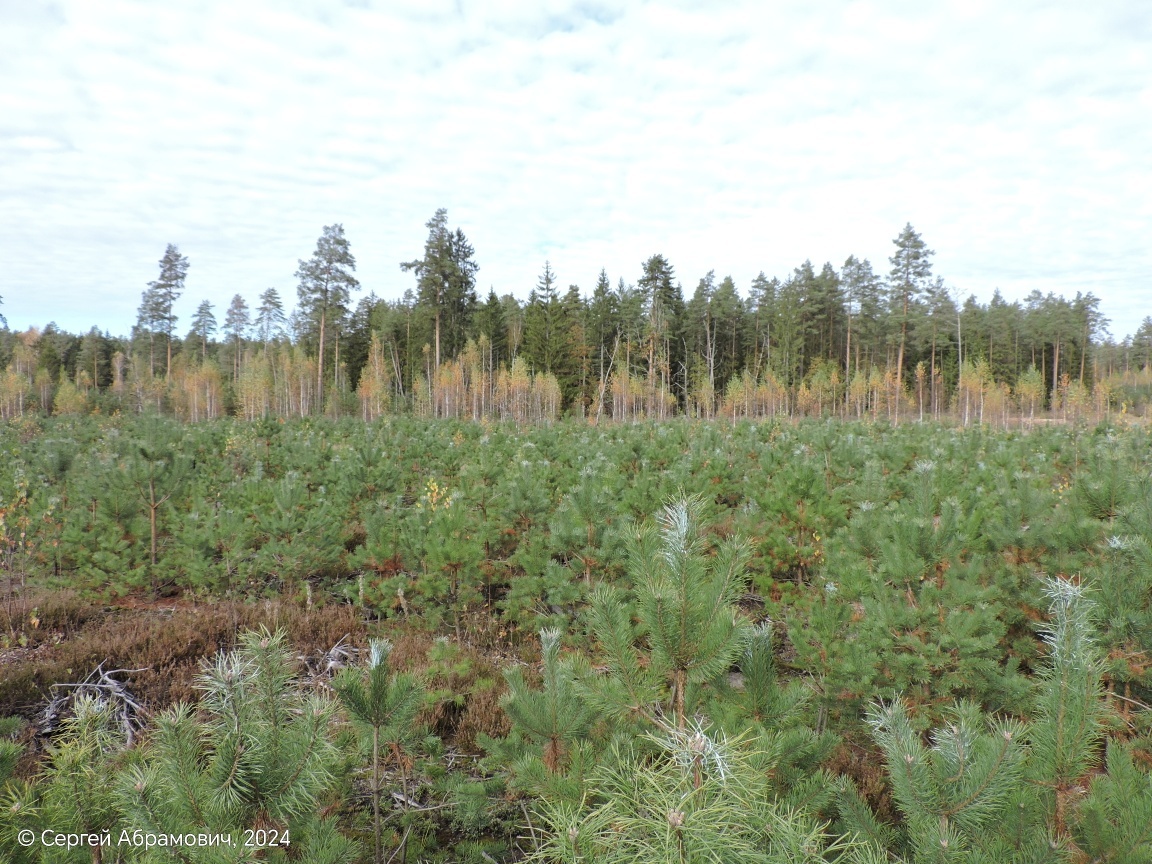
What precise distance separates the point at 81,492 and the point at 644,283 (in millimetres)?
45593

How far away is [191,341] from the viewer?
70.9m

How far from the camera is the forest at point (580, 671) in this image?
1626 millimetres

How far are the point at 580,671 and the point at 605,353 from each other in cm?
5349

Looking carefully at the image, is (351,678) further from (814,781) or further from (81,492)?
(81,492)

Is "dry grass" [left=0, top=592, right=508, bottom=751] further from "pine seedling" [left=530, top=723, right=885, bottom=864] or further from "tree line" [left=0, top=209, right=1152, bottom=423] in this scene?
"tree line" [left=0, top=209, right=1152, bottom=423]

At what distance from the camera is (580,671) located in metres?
2.33

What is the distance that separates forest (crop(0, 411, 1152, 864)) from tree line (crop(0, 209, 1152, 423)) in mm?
34876

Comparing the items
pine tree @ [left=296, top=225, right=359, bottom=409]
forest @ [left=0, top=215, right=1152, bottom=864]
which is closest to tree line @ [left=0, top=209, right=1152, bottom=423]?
pine tree @ [left=296, top=225, right=359, bottom=409]

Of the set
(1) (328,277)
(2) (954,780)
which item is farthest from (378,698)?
(1) (328,277)

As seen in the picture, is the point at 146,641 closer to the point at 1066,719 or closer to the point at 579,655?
the point at 579,655

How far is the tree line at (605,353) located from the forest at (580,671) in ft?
114

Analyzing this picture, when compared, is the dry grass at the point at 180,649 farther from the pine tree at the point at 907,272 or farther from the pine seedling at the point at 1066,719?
the pine tree at the point at 907,272

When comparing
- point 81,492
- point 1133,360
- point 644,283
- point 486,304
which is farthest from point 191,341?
point 1133,360

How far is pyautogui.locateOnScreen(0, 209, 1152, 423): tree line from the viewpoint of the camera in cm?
4488
